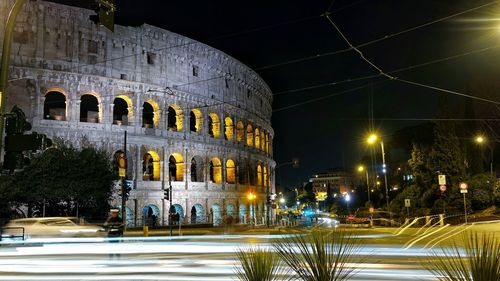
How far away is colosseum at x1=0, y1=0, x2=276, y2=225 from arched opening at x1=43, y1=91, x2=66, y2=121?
86 millimetres

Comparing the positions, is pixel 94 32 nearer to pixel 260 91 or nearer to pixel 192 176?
pixel 192 176

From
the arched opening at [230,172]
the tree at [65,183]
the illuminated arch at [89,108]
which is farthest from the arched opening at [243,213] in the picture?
the tree at [65,183]

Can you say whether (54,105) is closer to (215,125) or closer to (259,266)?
(215,125)

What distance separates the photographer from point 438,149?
137ft

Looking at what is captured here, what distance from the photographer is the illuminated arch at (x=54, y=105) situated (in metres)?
39.0

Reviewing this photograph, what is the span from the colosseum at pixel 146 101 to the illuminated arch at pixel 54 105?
99mm

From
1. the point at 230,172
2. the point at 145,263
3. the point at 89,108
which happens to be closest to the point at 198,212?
the point at 230,172

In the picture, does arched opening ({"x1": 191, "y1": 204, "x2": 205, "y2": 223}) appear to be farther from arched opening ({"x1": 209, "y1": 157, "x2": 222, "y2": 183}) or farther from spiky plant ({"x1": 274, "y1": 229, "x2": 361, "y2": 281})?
spiky plant ({"x1": 274, "y1": 229, "x2": 361, "y2": 281})

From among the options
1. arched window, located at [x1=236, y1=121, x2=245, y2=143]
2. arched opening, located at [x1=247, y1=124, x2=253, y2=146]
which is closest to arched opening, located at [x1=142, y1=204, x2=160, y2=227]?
arched window, located at [x1=236, y1=121, x2=245, y2=143]

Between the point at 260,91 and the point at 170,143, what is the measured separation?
1975 centimetres

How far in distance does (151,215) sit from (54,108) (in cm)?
1288

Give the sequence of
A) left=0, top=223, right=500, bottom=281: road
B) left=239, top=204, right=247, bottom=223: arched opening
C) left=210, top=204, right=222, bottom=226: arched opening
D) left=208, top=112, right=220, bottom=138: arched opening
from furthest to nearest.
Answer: left=239, top=204, right=247, bottom=223: arched opening
left=208, top=112, right=220, bottom=138: arched opening
left=210, top=204, right=222, bottom=226: arched opening
left=0, top=223, right=500, bottom=281: road

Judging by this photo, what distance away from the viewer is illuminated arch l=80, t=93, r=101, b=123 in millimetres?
41059

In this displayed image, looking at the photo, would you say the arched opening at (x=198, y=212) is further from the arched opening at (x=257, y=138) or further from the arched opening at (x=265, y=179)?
the arched opening at (x=265, y=179)
